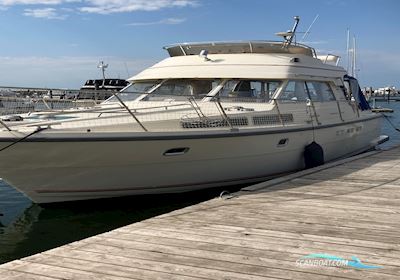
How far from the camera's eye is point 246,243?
15.0ft

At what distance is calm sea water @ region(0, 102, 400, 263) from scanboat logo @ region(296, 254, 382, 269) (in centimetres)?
397

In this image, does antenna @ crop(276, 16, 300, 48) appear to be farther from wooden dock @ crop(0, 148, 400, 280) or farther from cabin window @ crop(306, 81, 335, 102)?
wooden dock @ crop(0, 148, 400, 280)

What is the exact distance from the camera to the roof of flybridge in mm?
10414

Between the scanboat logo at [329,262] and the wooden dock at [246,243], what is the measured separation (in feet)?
0.20

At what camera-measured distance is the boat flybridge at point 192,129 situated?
285 inches

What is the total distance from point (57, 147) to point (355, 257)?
4.49 metres

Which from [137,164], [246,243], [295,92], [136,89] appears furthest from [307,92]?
[246,243]

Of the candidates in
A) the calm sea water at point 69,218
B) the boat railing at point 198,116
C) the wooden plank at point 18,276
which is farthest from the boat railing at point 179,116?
the wooden plank at point 18,276

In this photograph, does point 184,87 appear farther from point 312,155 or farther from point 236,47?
point 312,155

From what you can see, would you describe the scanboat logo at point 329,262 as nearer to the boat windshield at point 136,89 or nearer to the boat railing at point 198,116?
the boat railing at point 198,116

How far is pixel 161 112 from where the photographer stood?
8.23 metres

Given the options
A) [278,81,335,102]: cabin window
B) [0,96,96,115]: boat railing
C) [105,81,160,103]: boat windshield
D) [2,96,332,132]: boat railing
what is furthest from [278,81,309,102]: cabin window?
[0,96,96,115]: boat railing

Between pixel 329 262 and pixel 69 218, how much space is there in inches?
194

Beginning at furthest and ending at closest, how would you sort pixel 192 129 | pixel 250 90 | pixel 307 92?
pixel 307 92 → pixel 250 90 → pixel 192 129
